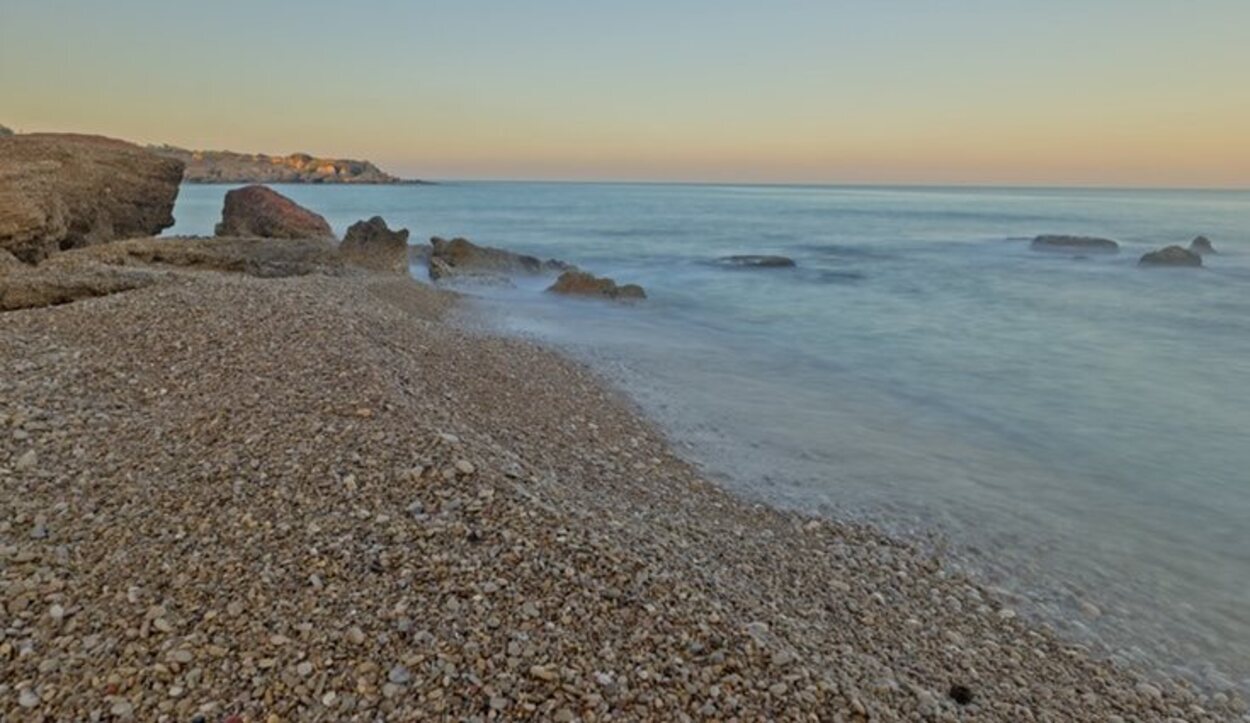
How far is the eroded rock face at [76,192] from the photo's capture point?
10109 millimetres

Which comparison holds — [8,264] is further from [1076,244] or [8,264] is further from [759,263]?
[1076,244]

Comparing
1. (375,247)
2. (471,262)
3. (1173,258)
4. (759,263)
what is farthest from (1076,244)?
(375,247)

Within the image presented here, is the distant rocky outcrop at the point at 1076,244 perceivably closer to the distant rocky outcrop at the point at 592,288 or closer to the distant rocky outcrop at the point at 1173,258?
the distant rocky outcrop at the point at 1173,258

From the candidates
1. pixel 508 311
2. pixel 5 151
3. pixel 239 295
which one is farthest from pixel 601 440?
pixel 5 151

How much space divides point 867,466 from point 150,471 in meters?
5.34

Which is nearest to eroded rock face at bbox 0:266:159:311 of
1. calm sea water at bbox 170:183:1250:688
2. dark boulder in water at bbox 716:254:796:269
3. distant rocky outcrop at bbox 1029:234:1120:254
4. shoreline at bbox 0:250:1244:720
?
shoreline at bbox 0:250:1244:720

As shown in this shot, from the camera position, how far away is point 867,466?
21.4ft

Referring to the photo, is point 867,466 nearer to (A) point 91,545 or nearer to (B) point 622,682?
(B) point 622,682

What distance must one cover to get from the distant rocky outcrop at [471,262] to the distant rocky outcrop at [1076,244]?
21.6m

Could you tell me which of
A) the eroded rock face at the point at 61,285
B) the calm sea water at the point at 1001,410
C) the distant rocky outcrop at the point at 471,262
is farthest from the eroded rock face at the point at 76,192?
the calm sea water at the point at 1001,410

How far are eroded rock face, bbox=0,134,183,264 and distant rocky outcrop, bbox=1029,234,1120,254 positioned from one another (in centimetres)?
3012

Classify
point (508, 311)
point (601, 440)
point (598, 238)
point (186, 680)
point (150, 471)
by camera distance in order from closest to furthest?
point (186, 680), point (150, 471), point (601, 440), point (508, 311), point (598, 238)

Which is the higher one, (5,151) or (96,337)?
(5,151)

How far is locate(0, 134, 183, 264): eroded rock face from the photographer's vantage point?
10109 mm
